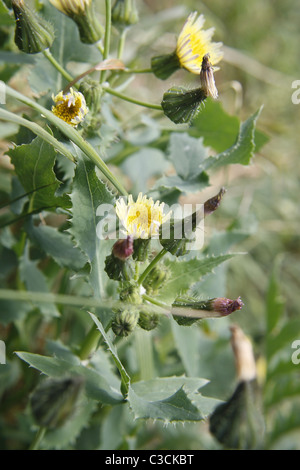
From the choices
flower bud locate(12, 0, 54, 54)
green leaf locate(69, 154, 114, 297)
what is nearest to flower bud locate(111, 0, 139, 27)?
flower bud locate(12, 0, 54, 54)

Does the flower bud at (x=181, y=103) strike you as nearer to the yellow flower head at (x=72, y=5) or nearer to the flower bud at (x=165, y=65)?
the flower bud at (x=165, y=65)

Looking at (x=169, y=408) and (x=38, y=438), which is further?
(x=38, y=438)

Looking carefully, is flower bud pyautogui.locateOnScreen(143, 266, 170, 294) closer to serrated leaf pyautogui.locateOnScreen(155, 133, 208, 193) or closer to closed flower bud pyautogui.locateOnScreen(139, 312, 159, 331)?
closed flower bud pyautogui.locateOnScreen(139, 312, 159, 331)

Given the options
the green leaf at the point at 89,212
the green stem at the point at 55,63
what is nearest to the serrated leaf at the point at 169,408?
the green leaf at the point at 89,212

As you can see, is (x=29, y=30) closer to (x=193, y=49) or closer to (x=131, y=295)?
(x=193, y=49)

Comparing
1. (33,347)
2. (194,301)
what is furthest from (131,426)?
(194,301)
